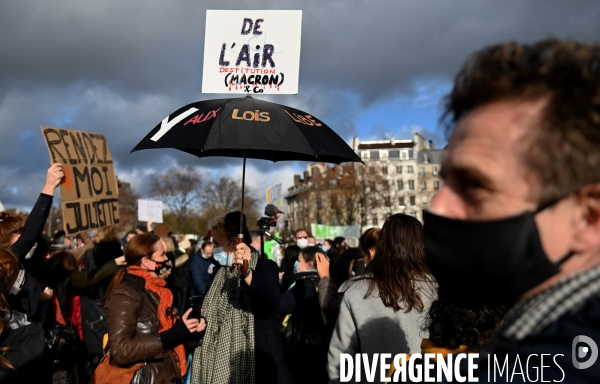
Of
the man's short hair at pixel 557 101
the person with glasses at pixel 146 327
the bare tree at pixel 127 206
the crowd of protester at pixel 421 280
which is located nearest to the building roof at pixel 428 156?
the bare tree at pixel 127 206

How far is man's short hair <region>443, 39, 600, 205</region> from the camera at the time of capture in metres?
1.01

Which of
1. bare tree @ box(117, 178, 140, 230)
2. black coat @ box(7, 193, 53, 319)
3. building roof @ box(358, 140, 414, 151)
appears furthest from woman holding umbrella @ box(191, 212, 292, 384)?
building roof @ box(358, 140, 414, 151)

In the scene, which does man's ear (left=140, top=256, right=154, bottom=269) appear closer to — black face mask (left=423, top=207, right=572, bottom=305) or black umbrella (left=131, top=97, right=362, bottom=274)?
black umbrella (left=131, top=97, right=362, bottom=274)

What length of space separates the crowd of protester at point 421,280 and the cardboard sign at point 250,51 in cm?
104

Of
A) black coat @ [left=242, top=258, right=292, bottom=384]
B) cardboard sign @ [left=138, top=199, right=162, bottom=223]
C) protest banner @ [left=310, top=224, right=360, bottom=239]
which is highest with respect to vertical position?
protest banner @ [left=310, top=224, right=360, bottom=239]

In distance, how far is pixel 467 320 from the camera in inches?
81.4

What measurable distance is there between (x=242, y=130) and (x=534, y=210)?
2957mm

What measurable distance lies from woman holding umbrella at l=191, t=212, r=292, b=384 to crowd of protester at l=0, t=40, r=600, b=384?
0.01m

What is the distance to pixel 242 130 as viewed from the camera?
12.6 ft

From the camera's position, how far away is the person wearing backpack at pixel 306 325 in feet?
20.0

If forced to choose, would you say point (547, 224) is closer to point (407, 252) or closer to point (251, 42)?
point (407, 252)

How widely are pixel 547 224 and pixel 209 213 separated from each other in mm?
61955

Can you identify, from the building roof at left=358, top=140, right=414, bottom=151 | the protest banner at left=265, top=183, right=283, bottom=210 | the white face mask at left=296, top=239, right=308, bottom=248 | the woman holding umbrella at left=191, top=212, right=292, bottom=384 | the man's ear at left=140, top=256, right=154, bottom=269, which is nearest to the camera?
the woman holding umbrella at left=191, top=212, right=292, bottom=384

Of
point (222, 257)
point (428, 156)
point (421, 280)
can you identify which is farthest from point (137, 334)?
point (428, 156)
